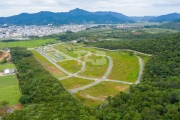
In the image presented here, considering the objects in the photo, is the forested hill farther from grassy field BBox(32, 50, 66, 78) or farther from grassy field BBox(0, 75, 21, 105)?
grassy field BBox(32, 50, 66, 78)

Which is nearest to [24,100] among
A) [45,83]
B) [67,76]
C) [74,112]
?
[45,83]

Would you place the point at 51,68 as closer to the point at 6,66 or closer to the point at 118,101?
the point at 6,66

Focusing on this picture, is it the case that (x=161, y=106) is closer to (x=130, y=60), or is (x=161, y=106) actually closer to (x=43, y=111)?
(x=43, y=111)

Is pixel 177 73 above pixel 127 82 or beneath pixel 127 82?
above

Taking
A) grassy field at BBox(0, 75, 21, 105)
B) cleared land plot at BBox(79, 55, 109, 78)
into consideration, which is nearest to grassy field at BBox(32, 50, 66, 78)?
cleared land plot at BBox(79, 55, 109, 78)

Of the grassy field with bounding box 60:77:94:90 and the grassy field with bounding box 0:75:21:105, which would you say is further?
the grassy field with bounding box 60:77:94:90

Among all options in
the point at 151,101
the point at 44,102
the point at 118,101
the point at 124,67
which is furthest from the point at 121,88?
the point at 44,102
